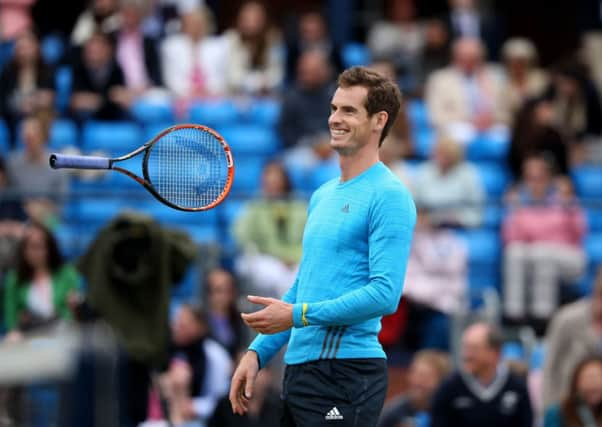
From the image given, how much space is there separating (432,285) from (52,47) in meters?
6.99

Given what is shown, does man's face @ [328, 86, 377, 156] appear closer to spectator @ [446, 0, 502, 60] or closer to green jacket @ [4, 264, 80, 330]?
green jacket @ [4, 264, 80, 330]

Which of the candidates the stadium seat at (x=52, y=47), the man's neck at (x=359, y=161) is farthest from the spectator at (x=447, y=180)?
the man's neck at (x=359, y=161)

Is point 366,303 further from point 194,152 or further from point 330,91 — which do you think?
point 330,91

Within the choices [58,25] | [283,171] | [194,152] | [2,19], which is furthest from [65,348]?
[58,25]

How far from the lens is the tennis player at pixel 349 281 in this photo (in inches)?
192

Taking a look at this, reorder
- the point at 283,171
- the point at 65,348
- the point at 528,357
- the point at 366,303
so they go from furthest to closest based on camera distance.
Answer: the point at 283,171 < the point at 528,357 < the point at 65,348 < the point at 366,303

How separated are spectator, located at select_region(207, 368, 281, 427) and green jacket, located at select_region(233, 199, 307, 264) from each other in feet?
5.02

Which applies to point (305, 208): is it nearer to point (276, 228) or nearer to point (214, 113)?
point (276, 228)

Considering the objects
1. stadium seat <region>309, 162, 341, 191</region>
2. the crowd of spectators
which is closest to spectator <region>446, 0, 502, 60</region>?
the crowd of spectators

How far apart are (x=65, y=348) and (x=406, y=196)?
4986 millimetres

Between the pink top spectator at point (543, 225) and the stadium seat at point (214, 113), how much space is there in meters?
3.87

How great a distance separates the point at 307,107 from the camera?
12805 millimetres

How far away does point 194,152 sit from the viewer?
552cm

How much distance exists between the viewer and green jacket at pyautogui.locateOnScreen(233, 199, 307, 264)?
1038 cm
